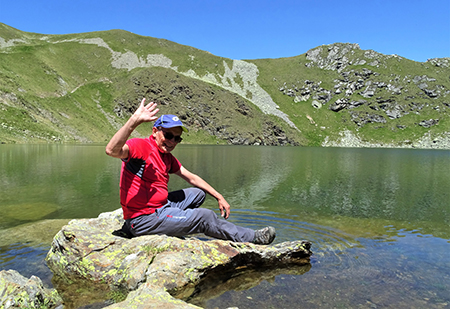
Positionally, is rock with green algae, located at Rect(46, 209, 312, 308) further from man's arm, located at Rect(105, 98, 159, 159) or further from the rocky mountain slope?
the rocky mountain slope

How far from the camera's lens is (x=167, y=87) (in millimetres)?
124312

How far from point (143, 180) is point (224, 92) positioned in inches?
5003

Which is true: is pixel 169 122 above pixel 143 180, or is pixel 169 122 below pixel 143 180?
above

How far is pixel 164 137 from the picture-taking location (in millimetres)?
7582

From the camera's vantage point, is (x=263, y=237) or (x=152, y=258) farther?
(x=263, y=237)

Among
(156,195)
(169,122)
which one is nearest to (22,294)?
(156,195)

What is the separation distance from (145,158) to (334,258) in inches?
248

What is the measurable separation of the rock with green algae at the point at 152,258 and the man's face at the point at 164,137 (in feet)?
7.52

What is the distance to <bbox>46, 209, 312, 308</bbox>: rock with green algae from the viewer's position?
254 inches

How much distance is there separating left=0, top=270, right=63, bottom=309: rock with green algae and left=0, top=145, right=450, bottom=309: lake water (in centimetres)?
185

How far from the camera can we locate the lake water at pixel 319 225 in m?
6.66

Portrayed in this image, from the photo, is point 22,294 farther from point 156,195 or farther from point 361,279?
point 361,279

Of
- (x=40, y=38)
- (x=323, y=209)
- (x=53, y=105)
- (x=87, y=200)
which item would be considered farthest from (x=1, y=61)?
(x=323, y=209)

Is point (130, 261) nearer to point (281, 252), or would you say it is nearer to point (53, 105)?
point (281, 252)
